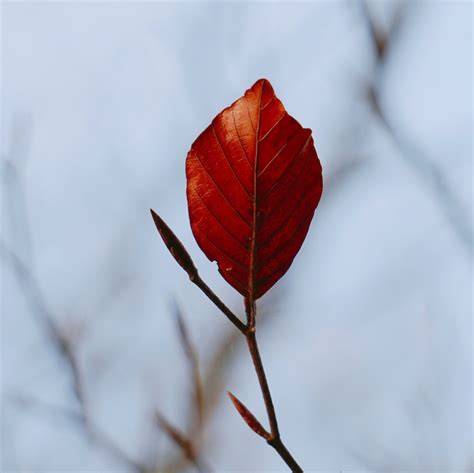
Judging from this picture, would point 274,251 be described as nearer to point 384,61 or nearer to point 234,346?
point 384,61

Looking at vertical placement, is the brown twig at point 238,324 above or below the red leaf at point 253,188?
below

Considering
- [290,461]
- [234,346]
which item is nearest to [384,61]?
[234,346]

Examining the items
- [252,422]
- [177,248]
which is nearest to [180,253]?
[177,248]

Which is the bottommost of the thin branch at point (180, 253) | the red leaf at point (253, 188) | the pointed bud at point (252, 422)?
the pointed bud at point (252, 422)

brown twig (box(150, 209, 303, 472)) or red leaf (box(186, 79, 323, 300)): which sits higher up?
red leaf (box(186, 79, 323, 300))

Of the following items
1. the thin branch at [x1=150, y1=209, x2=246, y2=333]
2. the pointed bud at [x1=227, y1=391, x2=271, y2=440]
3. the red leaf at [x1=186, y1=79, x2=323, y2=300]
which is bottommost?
the pointed bud at [x1=227, y1=391, x2=271, y2=440]
